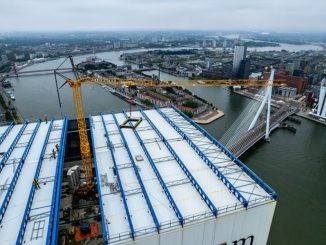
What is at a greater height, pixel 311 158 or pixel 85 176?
pixel 85 176

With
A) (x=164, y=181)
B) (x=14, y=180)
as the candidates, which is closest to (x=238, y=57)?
(x=164, y=181)

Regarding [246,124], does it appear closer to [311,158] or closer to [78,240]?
[311,158]

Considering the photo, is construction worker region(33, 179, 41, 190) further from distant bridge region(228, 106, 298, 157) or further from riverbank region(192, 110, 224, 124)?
riverbank region(192, 110, 224, 124)

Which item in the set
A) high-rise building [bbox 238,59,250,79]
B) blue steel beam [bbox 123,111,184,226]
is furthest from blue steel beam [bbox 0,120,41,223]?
high-rise building [bbox 238,59,250,79]

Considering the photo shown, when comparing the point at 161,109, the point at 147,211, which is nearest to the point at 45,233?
the point at 147,211

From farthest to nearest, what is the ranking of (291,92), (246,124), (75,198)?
(291,92) → (246,124) → (75,198)

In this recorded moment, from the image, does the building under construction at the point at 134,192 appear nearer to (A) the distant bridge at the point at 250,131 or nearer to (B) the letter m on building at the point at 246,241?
(B) the letter m on building at the point at 246,241
